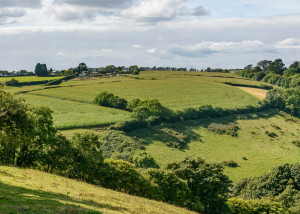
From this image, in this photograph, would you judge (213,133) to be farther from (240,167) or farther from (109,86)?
(109,86)

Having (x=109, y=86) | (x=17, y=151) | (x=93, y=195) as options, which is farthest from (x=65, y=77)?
(x=93, y=195)

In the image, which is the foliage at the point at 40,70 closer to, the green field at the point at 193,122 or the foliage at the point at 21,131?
the green field at the point at 193,122

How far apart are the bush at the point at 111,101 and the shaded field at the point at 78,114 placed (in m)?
3.62

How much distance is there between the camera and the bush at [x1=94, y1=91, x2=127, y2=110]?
112m

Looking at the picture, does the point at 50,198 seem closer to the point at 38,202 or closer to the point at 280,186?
the point at 38,202

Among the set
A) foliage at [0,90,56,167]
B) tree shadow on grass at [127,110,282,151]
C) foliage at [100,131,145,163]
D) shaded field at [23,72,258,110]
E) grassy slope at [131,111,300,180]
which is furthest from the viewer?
shaded field at [23,72,258,110]

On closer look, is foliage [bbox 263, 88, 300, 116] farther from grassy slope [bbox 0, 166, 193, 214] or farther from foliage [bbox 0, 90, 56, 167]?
grassy slope [bbox 0, 166, 193, 214]

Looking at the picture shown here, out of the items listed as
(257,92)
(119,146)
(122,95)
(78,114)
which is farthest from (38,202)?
(257,92)

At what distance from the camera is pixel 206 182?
39438 mm

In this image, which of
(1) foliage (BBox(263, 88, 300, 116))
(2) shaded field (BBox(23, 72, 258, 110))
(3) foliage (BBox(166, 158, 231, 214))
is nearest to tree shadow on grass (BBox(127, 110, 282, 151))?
(2) shaded field (BBox(23, 72, 258, 110))

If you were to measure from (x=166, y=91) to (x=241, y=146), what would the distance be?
218 feet

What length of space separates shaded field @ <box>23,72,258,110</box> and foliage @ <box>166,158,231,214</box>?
272 feet

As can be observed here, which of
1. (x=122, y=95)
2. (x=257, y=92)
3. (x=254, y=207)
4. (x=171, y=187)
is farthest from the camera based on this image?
(x=257, y=92)

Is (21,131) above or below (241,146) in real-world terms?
above
